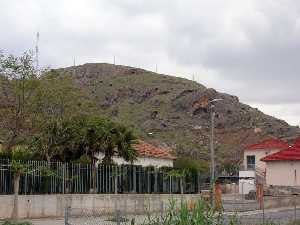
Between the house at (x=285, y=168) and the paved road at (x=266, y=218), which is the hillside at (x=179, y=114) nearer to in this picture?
the house at (x=285, y=168)

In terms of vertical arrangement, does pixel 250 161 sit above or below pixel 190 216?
above

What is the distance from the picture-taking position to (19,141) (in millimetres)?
40094

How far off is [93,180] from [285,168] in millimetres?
28308

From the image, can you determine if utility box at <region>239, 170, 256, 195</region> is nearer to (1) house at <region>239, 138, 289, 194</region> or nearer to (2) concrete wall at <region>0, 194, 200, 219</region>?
(1) house at <region>239, 138, 289, 194</region>

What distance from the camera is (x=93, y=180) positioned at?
115 feet

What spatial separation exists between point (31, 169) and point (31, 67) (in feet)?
26.0

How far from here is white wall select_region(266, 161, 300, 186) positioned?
190 ft

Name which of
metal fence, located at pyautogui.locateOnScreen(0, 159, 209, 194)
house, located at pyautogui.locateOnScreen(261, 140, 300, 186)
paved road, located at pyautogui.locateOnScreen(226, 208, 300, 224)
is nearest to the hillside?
house, located at pyautogui.locateOnScreen(261, 140, 300, 186)

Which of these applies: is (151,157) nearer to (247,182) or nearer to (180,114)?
(247,182)

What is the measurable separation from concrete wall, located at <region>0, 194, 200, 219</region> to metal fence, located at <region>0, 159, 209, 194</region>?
34cm

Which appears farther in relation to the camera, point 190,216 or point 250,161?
point 250,161

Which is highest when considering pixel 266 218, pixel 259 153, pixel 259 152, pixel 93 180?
pixel 259 152

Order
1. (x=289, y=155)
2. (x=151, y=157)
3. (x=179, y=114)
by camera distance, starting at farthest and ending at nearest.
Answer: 1. (x=179, y=114)
2. (x=289, y=155)
3. (x=151, y=157)

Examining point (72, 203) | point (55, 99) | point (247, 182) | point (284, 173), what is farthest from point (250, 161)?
point (72, 203)
